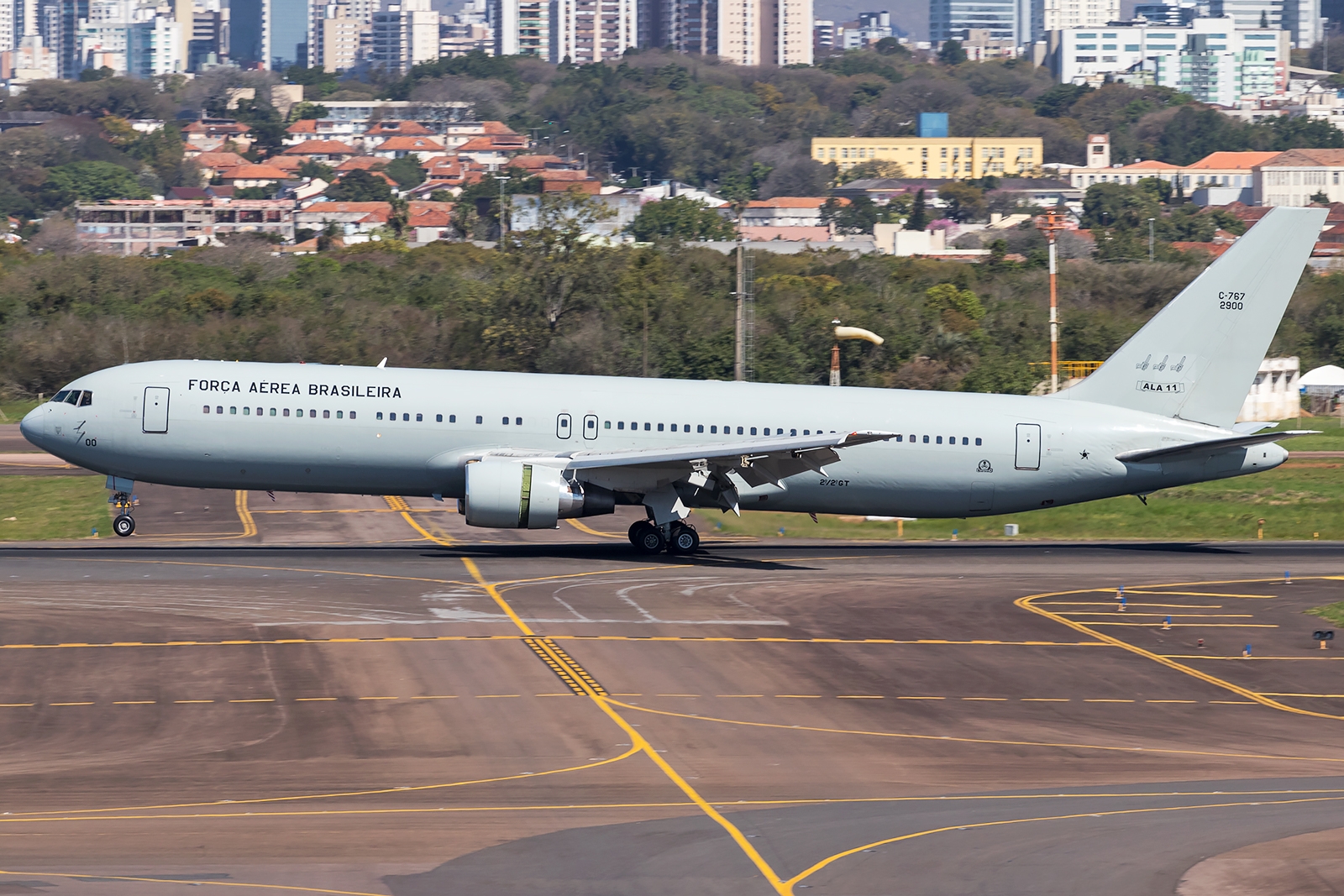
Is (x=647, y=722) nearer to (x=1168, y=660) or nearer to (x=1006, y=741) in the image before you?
(x=1006, y=741)

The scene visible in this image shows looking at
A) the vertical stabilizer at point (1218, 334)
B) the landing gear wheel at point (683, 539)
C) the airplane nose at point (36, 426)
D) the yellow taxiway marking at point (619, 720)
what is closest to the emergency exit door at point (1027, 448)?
the vertical stabilizer at point (1218, 334)

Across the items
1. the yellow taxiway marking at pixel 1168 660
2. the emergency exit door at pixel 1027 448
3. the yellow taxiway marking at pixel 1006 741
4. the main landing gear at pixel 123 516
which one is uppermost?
the emergency exit door at pixel 1027 448

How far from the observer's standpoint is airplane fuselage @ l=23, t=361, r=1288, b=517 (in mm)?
43219

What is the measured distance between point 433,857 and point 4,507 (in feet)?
135

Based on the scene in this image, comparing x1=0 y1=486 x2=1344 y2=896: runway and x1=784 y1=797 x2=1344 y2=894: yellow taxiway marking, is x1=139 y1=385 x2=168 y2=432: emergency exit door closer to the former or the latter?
x1=0 y1=486 x2=1344 y2=896: runway

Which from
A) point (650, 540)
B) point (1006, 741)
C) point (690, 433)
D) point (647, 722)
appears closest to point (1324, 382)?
point (650, 540)

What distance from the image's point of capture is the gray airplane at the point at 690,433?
43125 millimetres

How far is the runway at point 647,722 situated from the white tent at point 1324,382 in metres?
56.2

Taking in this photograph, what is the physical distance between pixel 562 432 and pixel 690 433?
3473mm

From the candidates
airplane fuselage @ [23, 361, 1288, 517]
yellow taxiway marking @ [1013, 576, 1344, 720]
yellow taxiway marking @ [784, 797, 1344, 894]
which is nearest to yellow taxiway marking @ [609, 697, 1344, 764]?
yellow taxiway marking @ [784, 797, 1344, 894]

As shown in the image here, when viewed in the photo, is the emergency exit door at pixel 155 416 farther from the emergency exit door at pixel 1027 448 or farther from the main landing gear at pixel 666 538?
the emergency exit door at pixel 1027 448

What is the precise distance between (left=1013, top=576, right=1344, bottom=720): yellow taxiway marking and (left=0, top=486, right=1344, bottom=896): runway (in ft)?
0.31

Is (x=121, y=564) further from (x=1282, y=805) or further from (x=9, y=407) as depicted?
(x=9, y=407)

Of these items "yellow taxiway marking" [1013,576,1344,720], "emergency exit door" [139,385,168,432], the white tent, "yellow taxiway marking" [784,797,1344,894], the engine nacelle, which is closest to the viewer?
"yellow taxiway marking" [784,797,1344,894]
